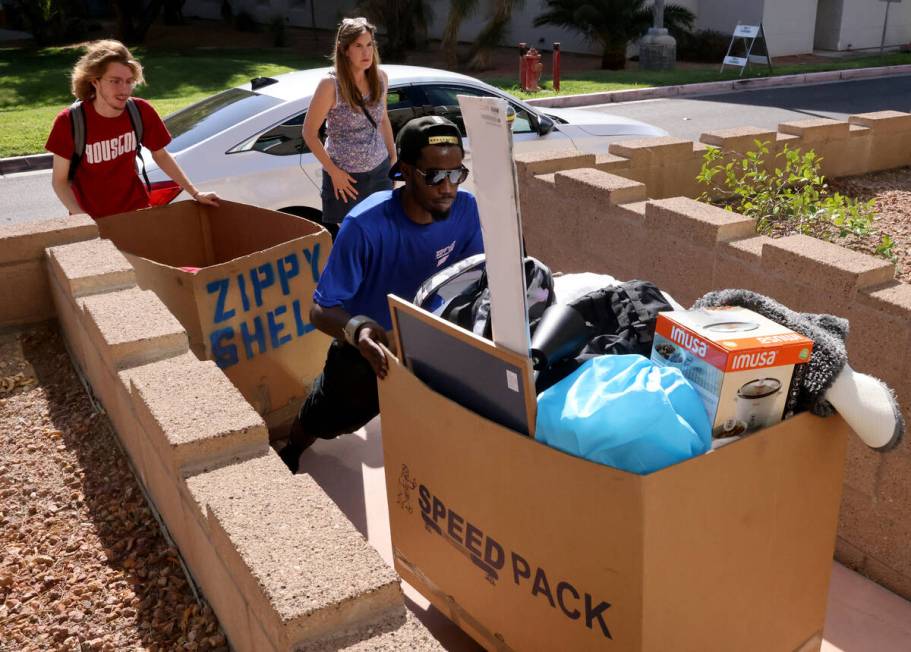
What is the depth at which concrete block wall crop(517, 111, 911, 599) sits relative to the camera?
3.57 metres

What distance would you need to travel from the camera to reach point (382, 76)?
227 inches

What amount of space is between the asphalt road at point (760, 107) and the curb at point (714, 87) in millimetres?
399

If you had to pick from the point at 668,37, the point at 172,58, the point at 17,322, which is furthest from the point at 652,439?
the point at 172,58

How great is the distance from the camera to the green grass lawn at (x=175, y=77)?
15367 millimetres

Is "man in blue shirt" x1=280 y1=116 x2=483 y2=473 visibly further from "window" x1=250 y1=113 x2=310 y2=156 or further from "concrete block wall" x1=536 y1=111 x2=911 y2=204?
"window" x1=250 y1=113 x2=310 y2=156

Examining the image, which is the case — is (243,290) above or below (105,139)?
below

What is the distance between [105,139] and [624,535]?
3.66 metres

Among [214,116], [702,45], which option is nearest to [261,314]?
[214,116]

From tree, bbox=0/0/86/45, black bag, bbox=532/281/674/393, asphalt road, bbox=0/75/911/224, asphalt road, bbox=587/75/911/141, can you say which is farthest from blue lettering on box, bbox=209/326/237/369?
tree, bbox=0/0/86/45

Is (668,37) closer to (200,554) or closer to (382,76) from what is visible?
(382,76)

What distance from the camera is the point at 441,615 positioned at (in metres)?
3.54

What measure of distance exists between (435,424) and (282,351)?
1.86 meters

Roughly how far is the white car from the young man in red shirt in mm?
1341

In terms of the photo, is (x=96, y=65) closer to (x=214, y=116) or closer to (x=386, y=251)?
(x=386, y=251)
